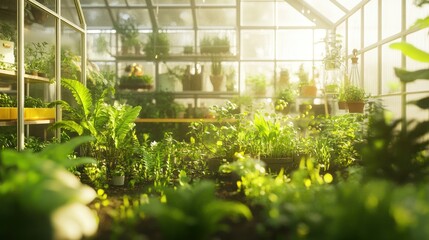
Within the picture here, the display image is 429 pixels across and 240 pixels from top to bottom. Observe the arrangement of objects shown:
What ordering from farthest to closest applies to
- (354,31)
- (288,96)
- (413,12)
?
(288,96) → (354,31) → (413,12)

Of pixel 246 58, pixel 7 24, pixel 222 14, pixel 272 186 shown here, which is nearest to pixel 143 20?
pixel 222 14

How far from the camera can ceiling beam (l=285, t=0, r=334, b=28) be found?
9.77 m

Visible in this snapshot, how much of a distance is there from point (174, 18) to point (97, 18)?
1698 millimetres

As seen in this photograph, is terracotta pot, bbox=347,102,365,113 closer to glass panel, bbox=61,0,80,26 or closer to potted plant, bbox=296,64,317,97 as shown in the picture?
potted plant, bbox=296,64,317,97

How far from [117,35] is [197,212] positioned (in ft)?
28.6

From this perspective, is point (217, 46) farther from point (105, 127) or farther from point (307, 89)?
point (105, 127)

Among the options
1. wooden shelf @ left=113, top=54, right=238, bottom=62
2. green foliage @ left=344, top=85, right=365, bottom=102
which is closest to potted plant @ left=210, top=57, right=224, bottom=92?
wooden shelf @ left=113, top=54, right=238, bottom=62

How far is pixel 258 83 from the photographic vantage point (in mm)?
9609

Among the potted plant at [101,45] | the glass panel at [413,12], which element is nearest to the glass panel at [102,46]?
the potted plant at [101,45]

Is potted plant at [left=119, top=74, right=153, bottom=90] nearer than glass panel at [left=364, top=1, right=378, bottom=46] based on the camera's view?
No

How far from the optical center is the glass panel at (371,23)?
7.48 metres

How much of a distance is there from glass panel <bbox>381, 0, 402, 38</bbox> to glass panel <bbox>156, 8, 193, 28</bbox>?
442cm

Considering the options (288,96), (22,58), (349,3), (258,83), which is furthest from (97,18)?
(349,3)

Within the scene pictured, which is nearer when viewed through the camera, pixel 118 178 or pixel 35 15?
pixel 118 178
